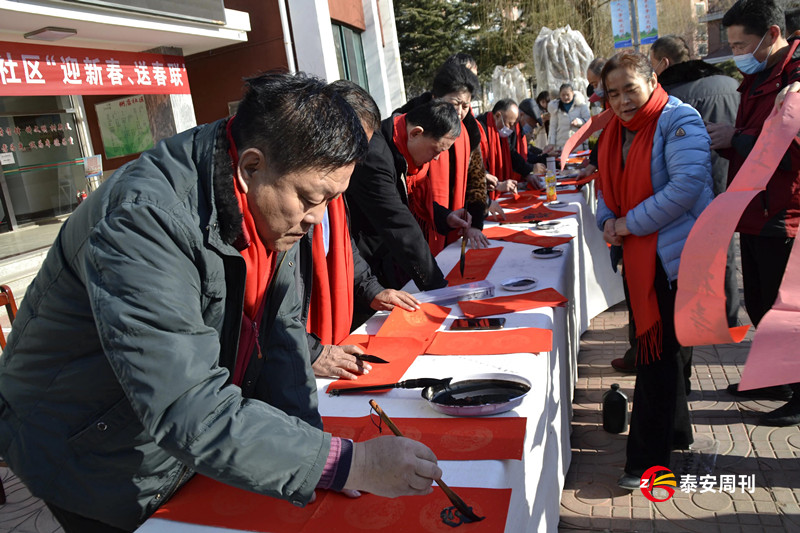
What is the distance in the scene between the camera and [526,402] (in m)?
1.47

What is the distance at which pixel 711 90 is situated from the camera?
10.7ft

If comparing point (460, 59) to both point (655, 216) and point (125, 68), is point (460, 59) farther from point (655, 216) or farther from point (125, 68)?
point (125, 68)

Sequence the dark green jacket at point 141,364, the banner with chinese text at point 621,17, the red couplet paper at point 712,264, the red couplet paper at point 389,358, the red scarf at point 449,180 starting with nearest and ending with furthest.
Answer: the dark green jacket at point 141,364
the red couplet paper at point 712,264
the red couplet paper at point 389,358
the red scarf at point 449,180
the banner with chinese text at point 621,17

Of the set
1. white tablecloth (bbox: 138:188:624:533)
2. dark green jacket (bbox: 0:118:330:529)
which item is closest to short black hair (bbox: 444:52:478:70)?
white tablecloth (bbox: 138:188:624:533)

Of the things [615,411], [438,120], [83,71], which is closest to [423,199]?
[438,120]

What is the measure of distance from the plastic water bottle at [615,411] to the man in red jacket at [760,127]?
0.77 meters

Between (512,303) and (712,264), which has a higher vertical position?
(712,264)

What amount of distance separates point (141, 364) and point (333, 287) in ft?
4.76

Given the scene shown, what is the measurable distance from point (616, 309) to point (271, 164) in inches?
167

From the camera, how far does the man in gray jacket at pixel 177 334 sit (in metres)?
0.88

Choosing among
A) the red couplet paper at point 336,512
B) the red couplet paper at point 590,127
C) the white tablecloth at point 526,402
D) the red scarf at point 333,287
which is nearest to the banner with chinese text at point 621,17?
the red couplet paper at point 590,127

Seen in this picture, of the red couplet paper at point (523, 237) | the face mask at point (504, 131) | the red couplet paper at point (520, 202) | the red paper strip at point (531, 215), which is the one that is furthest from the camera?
the face mask at point (504, 131)

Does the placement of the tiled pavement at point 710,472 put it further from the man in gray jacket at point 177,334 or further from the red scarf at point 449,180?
the man in gray jacket at point 177,334

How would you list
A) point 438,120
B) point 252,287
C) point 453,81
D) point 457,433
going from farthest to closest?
point 453,81
point 438,120
point 457,433
point 252,287
